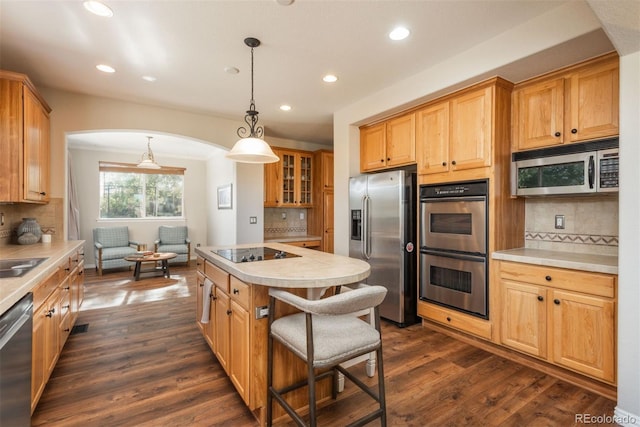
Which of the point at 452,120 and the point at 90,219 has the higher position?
the point at 452,120

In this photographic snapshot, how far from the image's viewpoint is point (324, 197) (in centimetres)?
556

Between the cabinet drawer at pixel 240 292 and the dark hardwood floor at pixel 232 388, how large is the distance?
700 mm

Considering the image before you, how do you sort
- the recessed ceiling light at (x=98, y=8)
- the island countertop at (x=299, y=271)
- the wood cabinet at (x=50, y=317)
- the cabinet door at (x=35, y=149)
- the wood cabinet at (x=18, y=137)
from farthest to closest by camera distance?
the cabinet door at (x=35, y=149)
the wood cabinet at (x=18, y=137)
the recessed ceiling light at (x=98, y=8)
the wood cabinet at (x=50, y=317)
the island countertop at (x=299, y=271)

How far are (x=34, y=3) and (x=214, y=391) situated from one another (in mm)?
2897

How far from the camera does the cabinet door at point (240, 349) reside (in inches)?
71.8

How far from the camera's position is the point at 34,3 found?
78.8 inches

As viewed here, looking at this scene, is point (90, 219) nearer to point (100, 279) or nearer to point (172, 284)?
point (100, 279)

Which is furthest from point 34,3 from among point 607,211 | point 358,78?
point 607,211

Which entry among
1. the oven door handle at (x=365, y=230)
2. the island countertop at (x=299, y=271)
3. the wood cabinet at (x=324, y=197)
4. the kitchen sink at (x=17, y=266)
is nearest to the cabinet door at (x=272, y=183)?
the wood cabinet at (x=324, y=197)

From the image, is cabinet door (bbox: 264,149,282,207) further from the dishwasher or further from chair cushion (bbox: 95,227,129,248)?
the dishwasher

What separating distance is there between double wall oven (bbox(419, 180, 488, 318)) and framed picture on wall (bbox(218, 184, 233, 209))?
3456 mm

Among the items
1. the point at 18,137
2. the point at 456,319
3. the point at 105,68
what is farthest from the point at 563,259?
the point at 18,137

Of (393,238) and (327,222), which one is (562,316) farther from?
(327,222)

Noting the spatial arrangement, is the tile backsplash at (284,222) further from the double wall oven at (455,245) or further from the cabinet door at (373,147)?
the double wall oven at (455,245)
